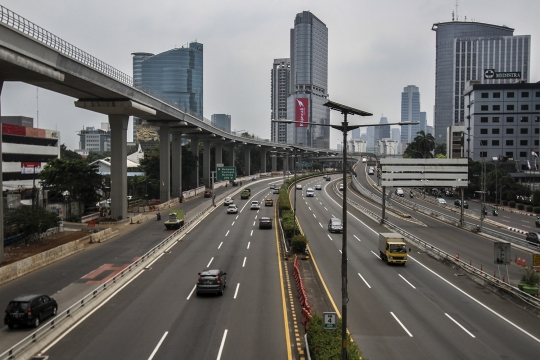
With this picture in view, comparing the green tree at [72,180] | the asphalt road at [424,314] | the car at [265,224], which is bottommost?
the asphalt road at [424,314]

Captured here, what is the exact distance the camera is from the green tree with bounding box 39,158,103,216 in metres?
70.0

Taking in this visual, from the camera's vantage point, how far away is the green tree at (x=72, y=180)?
7000 cm

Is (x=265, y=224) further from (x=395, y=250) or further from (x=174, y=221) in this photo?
(x=395, y=250)

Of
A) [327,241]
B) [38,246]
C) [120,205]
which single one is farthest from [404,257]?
[120,205]

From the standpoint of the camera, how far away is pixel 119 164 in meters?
65.2

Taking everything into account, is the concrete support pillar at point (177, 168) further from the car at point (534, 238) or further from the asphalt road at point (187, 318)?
the car at point (534, 238)

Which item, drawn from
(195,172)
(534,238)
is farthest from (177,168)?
(534,238)

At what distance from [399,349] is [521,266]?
24.3 m

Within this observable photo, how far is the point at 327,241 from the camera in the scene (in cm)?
5188

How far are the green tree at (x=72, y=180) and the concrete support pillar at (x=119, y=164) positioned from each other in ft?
25.3

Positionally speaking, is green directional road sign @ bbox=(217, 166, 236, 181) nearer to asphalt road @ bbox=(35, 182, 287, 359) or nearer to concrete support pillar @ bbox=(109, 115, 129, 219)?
concrete support pillar @ bbox=(109, 115, 129, 219)

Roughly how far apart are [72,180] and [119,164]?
9.60 m

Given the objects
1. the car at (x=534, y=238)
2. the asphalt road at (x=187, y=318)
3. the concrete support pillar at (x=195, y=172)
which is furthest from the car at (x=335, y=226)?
the concrete support pillar at (x=195, y=172)

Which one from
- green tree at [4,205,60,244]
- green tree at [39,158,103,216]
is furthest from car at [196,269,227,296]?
green tree at [39,158,103,216]
